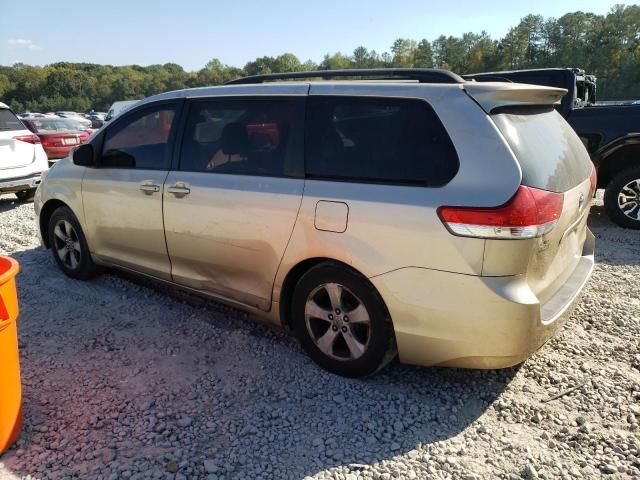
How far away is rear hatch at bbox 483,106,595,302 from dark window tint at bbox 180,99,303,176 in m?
1.24

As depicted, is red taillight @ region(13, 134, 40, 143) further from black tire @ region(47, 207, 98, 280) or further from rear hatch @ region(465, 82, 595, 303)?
rear hatch @ region(465, 82, 595, 303)

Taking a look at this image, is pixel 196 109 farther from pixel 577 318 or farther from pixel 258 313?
pixel 577 318

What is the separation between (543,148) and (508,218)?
0.61m

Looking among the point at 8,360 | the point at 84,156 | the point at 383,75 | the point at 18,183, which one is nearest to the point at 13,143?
the point at 18,183

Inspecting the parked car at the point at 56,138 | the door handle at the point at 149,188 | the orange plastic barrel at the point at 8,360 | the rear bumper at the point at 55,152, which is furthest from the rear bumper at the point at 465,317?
the rear bumper at the point at 55,152

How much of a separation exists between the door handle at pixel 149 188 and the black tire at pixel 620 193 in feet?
18.8

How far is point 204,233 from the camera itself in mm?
3496

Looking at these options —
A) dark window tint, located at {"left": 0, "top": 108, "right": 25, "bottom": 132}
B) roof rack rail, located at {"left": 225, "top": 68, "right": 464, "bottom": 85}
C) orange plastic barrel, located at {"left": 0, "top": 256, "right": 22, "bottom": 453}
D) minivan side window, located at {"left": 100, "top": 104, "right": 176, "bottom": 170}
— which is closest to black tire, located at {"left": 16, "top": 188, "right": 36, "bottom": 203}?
dark window tint, located at {"left": 0, "top": 108, "right": 25, "bottom": 132}

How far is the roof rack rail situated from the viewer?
2.94m

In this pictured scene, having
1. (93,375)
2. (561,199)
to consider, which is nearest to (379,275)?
(561,199)

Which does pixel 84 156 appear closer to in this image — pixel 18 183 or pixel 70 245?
pixel 70 245

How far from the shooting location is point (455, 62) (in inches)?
4139

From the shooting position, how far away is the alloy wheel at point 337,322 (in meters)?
2.94

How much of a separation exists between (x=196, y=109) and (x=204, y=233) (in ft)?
3.11
